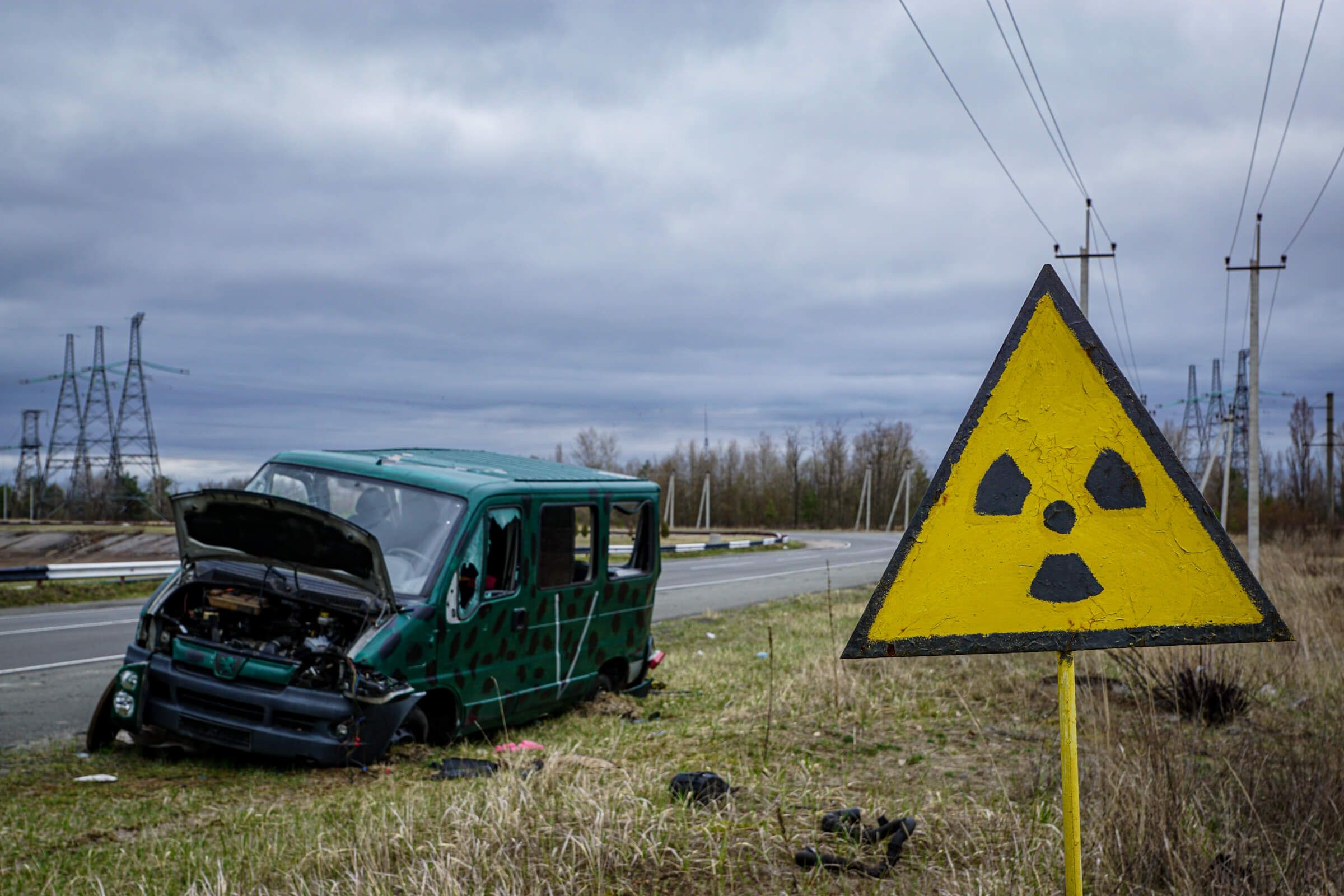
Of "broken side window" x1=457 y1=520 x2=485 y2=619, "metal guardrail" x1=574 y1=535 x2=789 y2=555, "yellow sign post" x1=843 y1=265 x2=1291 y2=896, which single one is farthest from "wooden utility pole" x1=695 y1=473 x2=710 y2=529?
"yellow sign post" x1=843 y1=265 x2=1291 y2=896

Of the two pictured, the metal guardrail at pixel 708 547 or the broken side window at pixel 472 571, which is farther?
the metal guardrail at pixel 708 547

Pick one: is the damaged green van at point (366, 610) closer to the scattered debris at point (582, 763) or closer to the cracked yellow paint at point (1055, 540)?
the scattered debris at point (582, 763)

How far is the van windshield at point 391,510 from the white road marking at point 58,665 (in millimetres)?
3917

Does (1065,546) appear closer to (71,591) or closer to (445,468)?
(445,468)

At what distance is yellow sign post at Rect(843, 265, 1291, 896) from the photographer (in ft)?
8.28

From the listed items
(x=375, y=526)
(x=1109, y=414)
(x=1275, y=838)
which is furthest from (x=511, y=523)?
(x=1109, y=414)

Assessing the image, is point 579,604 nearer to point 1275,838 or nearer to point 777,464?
point 1275,838

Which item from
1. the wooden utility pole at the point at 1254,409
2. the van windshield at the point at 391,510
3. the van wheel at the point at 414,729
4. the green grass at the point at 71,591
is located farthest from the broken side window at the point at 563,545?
the wooden utility pole at the point at 1254,409

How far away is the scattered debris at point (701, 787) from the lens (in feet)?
15.4

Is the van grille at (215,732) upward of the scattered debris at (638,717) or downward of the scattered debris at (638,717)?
upward

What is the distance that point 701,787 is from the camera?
4770 millimetres

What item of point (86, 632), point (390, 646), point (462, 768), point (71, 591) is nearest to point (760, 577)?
point (71, 591)

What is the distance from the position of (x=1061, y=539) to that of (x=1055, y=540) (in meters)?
0.01

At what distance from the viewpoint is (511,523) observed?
24.6 ft
